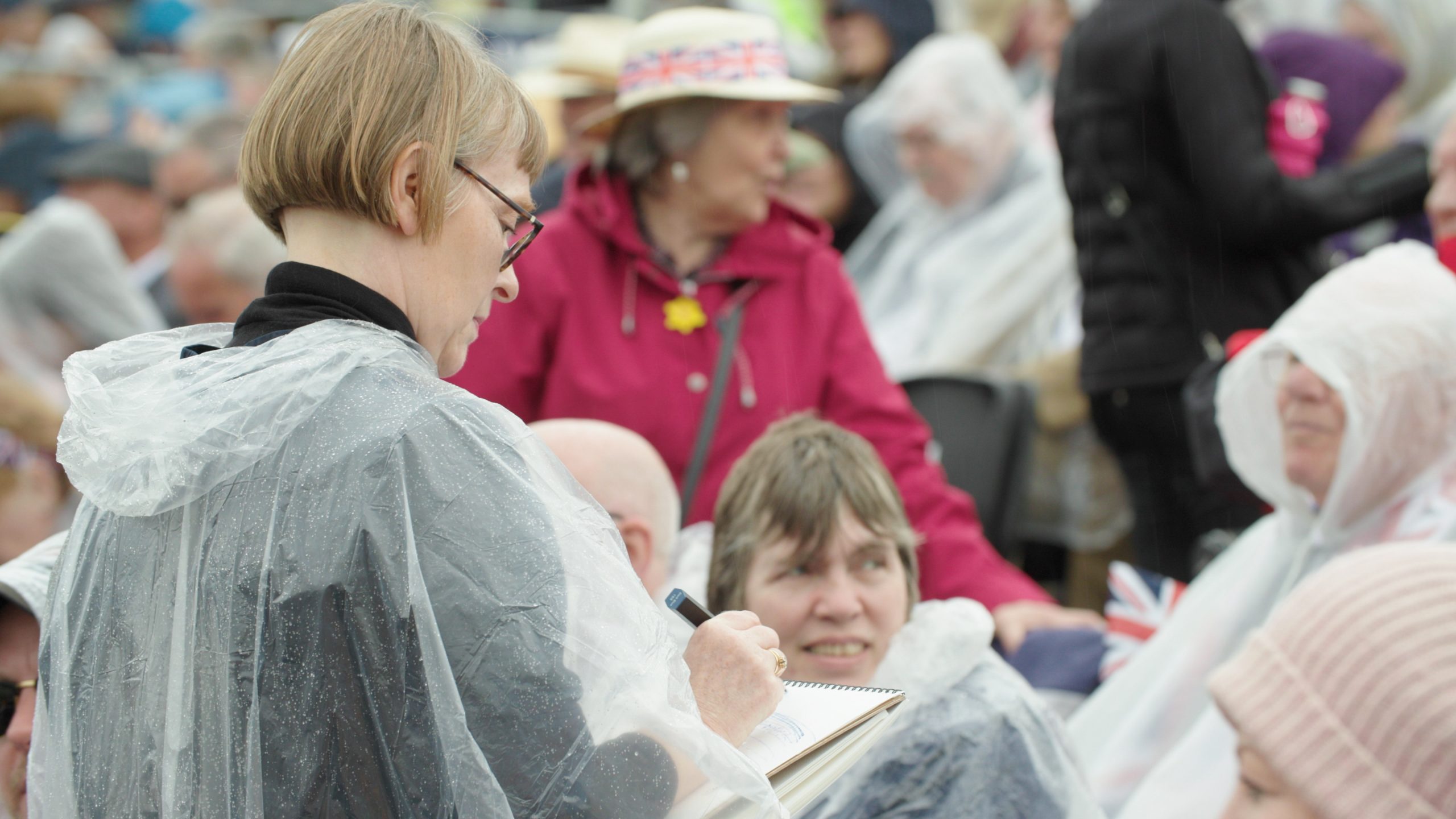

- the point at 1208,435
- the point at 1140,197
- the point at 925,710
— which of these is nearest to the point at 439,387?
the point at 925,710

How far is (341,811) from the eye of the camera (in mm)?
1397

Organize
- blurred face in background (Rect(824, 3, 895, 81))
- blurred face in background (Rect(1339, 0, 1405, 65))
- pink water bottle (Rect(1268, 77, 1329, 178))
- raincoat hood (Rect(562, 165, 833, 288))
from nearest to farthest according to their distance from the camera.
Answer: raincoat hood (Rect(562, 165, 833, 288)) → pink water bottle (Rect(1268, 77, 1329, 178)) → blurred face in background (Rect(1339, 0, 1405, 65)) → blurred face in background (Rect(824, 3, 895, 81))

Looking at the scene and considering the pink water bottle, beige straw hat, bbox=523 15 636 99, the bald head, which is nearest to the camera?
the bald head

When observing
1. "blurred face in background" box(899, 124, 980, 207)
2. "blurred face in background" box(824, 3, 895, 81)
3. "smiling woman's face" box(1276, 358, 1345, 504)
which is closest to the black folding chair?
"blurred face in background" box(899, 124, 980, 207)

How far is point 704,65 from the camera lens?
3488 millimetres

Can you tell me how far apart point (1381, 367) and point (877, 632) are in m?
1.14

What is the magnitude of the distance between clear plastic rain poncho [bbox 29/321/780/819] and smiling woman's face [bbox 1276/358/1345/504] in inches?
73.5

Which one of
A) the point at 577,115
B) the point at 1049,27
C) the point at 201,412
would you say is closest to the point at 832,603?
the point at 201,412

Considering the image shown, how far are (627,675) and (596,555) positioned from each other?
124mm

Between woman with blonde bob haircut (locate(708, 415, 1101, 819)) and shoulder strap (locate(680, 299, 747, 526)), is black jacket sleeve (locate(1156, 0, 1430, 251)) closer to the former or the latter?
shoulder strap (locate(680, 299, 747, 526))

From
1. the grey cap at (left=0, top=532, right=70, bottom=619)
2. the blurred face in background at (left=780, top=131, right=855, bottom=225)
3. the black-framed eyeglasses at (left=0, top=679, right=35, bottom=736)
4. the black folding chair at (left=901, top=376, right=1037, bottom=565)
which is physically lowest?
the black folding chair at (left=901, top=376, right=1037, bottom=565)

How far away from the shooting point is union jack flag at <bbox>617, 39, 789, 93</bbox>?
3488 mm

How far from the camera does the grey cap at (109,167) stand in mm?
6664

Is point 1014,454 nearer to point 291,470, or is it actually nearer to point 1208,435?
point 1208,435
